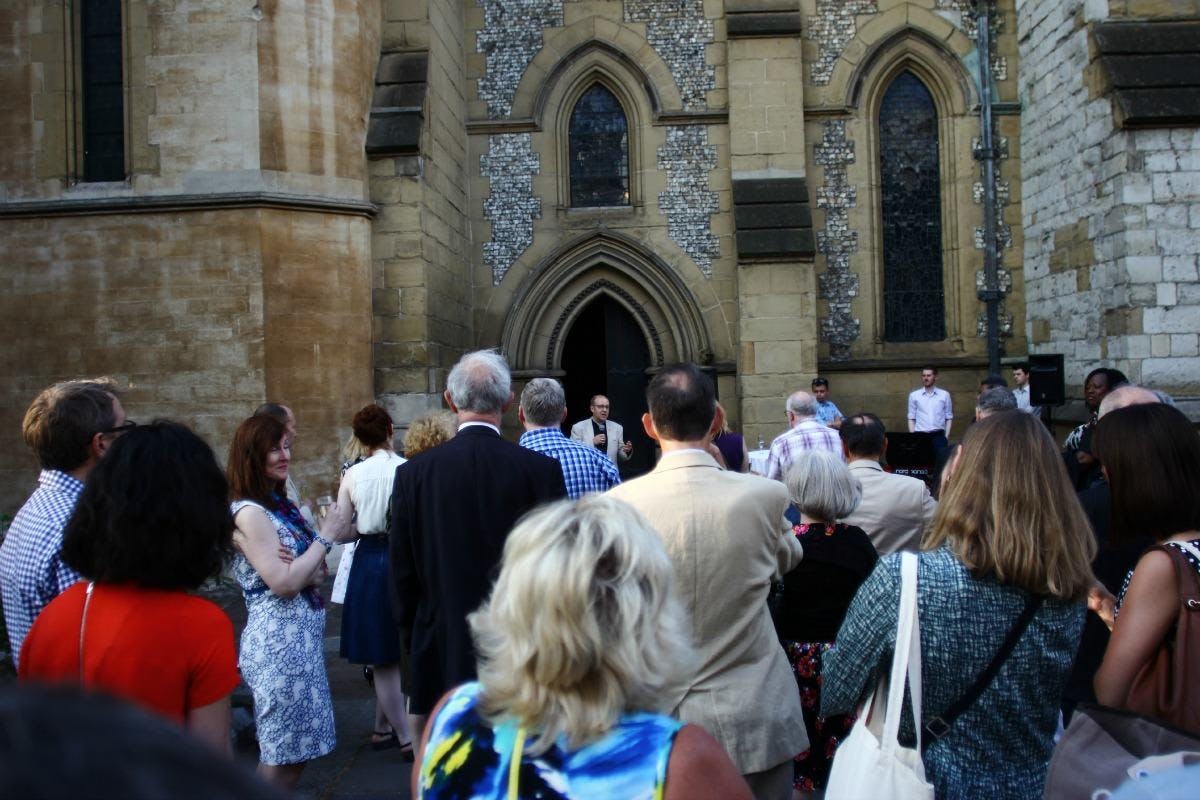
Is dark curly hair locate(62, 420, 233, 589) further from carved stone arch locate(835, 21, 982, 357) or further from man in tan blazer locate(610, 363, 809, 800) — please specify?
carved stone arch locate(835, 21, 982, 357)

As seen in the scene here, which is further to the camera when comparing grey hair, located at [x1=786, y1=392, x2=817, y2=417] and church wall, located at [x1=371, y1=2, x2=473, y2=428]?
church wall, located at [x1=371, y1=2, x2=473, y2=428]

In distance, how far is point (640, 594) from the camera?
1536 mm

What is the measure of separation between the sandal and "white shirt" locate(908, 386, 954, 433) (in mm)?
8074

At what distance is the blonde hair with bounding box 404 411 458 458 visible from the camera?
477cm

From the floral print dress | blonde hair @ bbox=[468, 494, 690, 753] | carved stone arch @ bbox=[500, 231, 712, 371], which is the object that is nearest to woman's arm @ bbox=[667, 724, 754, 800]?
blonde hair @ bbox=[468, 494, 690, 753]

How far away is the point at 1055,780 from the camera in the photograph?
196cm

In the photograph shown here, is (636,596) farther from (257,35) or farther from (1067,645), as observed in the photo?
(257,35)

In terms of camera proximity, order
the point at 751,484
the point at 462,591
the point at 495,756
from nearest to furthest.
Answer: the point at 495,756 → the point at 751,484 → the point at 462,591

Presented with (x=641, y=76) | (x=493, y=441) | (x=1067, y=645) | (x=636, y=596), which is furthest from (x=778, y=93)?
(x=636, y=596)

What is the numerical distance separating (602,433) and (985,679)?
7550 millimetres

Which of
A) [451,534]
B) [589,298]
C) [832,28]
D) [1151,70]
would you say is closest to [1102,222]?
[1151,70]

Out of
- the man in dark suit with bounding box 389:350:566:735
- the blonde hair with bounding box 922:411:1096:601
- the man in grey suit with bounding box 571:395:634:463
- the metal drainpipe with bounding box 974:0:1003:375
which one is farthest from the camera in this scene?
the metal drainpipe with bounding box 974:0:1003:375

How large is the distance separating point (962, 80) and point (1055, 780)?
12058mm

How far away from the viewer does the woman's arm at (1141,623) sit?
2373mm
